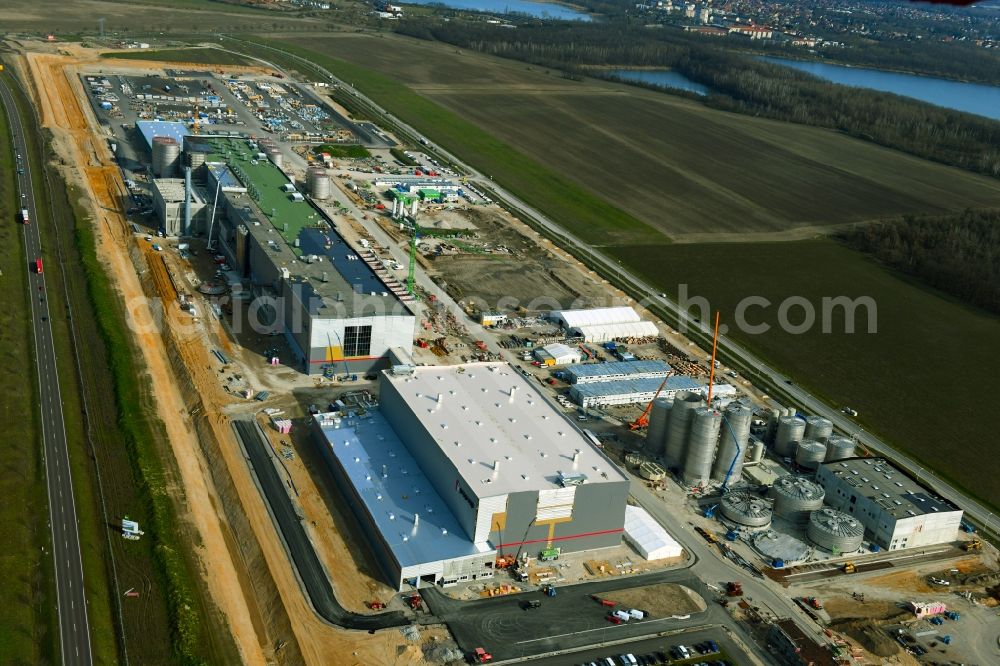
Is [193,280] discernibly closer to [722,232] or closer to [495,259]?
[495,259]

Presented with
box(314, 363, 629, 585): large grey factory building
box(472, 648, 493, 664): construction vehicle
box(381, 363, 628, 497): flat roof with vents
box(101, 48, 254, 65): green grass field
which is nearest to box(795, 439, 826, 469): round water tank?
box(381, 363, 628, 497): flat roof with vents

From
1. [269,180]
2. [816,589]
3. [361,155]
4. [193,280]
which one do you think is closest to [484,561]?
[816,589]

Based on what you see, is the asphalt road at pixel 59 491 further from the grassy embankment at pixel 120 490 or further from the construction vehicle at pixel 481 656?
the construction vehicle at pixel 481 656

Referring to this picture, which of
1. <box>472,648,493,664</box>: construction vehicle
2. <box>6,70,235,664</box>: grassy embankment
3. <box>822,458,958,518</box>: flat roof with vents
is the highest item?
<box>822,458,958,518</box>: flat roof with vents

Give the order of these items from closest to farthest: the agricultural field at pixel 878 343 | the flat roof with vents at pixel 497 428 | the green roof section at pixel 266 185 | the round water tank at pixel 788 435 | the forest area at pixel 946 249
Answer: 1. the flat roof with vents at pixel 497 428
2. the round water tank at pixel 788 435
3. the agricultural field at pixel 878 343
4. the green roof section at pixel 266 185
5. the forest area at pixel 946 249

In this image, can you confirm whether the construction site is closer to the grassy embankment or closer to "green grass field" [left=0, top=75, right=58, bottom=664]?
the grassy embankment

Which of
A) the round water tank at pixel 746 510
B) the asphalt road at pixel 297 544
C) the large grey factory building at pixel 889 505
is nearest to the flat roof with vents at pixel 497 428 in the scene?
the round water tank at pixel 746 510
